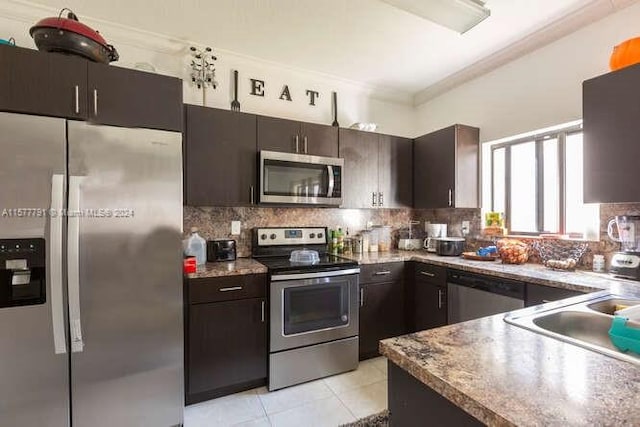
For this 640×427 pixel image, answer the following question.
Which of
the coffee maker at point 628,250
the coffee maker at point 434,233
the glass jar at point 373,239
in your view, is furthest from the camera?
the glass jar at point 373,239

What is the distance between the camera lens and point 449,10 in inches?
77.3

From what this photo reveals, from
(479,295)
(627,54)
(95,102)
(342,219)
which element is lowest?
(479,295)

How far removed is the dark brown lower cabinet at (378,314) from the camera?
2.60 meters

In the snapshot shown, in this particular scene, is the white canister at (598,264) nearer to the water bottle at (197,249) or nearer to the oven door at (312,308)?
the oven door at (312,308)

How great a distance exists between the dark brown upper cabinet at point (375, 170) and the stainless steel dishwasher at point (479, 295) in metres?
1.00

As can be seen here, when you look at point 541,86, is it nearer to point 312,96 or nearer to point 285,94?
point 312,96

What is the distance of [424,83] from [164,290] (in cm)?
319

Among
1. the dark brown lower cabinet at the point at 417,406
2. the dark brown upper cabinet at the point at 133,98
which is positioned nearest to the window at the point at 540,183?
the dark brown lower cabinet at the point at 417,406

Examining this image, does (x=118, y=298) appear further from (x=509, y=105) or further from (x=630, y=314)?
(x=509, y=105)

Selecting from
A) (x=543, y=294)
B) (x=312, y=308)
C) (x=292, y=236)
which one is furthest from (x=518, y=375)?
(x=292, y=236)

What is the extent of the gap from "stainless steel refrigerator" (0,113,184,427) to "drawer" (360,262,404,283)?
1.46 m

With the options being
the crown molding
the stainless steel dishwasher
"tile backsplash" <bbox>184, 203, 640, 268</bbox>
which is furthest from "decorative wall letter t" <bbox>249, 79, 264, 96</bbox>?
the stainless steel dishwasher

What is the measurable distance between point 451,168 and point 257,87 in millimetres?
1984

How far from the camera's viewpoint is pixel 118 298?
1.65 meters
